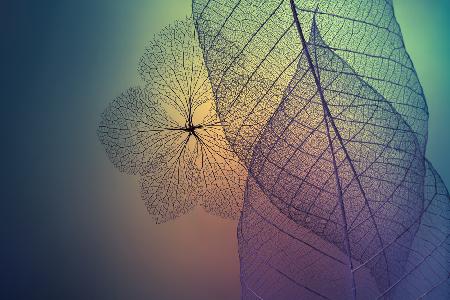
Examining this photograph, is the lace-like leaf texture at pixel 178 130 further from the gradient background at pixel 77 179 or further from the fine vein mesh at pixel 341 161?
the fine vein mesh at pixel 341 161

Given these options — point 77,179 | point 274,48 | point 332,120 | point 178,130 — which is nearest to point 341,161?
point 332,120

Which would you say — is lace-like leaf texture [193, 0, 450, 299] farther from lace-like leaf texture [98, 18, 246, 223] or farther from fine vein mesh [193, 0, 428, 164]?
lace-like leaf texture [98, 18, 246, 223]

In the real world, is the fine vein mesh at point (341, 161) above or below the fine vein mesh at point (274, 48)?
below

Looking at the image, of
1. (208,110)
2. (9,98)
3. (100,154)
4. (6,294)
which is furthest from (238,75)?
(6,294)

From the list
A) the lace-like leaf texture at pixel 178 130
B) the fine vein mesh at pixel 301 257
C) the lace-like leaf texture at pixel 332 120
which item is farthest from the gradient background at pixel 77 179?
the lace-like leaf texture at pixel 332 120

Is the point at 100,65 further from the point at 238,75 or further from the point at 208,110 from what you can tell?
the point at 238,75

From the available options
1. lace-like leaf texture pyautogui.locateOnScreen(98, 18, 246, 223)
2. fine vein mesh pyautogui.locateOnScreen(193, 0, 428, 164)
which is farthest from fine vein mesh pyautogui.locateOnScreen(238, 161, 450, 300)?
lace-like leaf texture pyautogui.locateOnScreen(98, 18, 246, 223)
